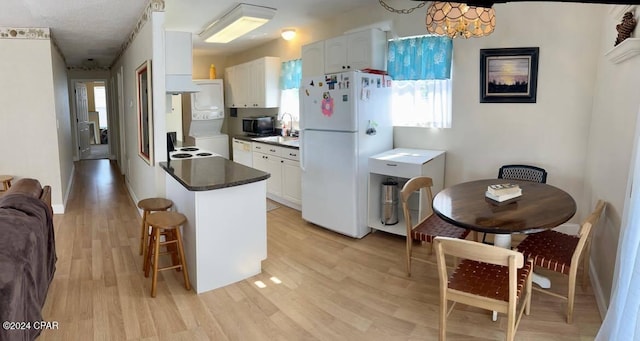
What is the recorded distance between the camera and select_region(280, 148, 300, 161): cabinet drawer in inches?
195

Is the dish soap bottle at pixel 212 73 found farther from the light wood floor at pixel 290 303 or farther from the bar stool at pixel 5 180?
the light wood floor at pixel 290 303

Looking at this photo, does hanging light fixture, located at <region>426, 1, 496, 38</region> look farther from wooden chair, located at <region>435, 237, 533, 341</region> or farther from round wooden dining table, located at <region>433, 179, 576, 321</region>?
wooden chair, located at <region>435, 237, 533, 341</region>

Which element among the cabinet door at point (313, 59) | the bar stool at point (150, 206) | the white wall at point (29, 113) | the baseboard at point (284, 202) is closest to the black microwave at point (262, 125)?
the baseboard at point (284, 202)

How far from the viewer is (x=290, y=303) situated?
276 cm

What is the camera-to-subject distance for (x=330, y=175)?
4059 mm

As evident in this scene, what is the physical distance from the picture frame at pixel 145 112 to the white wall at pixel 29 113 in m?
1.25

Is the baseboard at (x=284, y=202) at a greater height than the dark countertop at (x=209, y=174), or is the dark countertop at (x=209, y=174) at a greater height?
the dark countertop at (x=209, y=174)

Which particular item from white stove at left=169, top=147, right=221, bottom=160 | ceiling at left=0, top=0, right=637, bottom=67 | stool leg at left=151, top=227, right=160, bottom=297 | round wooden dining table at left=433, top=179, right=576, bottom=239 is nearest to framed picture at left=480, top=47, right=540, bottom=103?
ceiling at left=0, top=0, right=637, bottom=67

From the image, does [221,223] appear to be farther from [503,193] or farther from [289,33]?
[289,33]

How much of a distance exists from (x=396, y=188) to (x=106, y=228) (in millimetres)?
3273

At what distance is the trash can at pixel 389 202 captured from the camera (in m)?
3.98

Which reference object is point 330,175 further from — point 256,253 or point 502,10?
point 502,10

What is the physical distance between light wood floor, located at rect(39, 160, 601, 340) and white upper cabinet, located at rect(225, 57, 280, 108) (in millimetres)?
3064

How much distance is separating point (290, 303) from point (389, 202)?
165 centimetres
